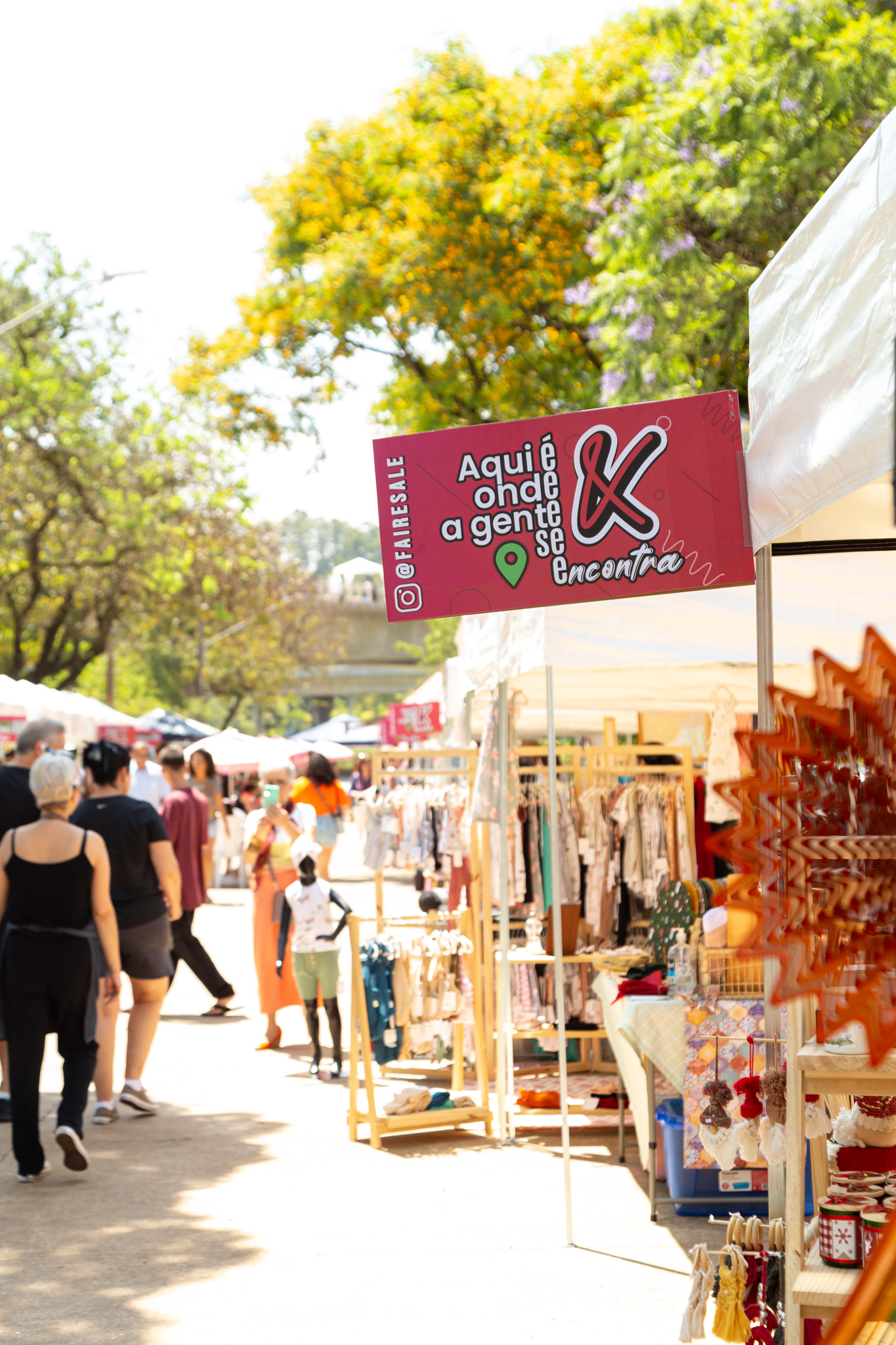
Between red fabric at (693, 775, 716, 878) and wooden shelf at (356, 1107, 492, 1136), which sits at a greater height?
red fabric at (693, 775, 716, 878)

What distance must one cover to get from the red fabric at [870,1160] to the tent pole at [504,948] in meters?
3.99

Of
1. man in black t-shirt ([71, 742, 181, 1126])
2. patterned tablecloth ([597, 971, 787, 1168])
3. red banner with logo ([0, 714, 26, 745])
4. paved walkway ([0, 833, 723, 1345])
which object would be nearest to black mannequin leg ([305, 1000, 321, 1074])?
paved walkway ([0, 833, 723, 1345])

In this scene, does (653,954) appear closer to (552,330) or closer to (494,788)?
(494,788)

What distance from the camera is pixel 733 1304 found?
3430 millimetres

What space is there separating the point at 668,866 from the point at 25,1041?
11.6 feet

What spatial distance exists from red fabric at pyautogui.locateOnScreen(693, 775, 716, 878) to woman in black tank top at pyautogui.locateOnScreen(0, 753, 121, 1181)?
10.9 ft

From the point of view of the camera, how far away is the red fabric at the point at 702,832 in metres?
8.12

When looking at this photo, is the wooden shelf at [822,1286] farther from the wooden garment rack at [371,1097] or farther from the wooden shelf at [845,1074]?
the wooden garment rack at [371,1097]

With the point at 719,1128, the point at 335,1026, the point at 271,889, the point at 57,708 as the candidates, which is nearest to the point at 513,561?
the point at 719,1128

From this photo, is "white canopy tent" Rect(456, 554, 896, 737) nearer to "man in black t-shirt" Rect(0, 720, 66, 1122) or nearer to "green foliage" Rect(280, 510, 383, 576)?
"man in black t-shirt" Rect(0, 720, 66, 1122)

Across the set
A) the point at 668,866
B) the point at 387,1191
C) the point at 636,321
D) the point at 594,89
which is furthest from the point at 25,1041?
the point at 594,89

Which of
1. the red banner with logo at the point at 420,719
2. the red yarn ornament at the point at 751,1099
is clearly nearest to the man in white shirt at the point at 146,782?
the red banner with logo at the point at 420,719

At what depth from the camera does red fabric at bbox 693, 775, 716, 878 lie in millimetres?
8117

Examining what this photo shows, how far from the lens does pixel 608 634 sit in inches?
249
